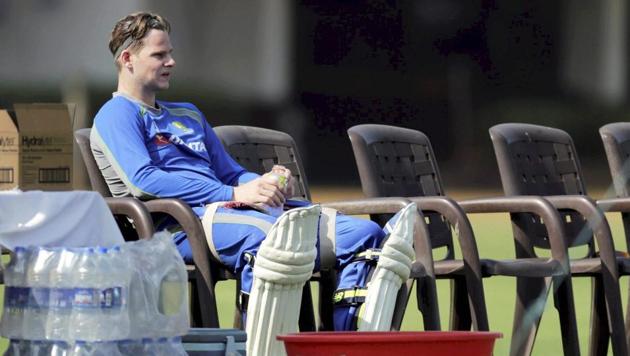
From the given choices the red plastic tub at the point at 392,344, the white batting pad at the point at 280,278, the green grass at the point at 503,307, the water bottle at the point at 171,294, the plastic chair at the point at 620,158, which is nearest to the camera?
the red plastic tub at the point at 392,344

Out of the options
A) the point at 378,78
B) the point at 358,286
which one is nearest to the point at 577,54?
the point at 378,78

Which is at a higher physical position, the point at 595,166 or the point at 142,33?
the point at 142,33

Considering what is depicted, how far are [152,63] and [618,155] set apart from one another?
1.77 meters

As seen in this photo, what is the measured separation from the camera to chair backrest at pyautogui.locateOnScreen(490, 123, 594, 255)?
5027 millimetres

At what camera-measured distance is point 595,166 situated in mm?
12281

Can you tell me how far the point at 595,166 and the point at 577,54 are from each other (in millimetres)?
891

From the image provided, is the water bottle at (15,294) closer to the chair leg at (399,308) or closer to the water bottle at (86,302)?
the water bottle at (86,302)

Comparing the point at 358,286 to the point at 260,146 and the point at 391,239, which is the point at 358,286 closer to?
the point at 391,239

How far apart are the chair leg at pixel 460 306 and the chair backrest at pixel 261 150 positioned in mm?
541

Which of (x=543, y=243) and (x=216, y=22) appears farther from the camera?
(x=216, y=22)

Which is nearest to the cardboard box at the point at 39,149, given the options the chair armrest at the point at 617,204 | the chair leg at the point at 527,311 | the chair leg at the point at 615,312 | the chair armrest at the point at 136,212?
the chair armrest at the point at 136,212

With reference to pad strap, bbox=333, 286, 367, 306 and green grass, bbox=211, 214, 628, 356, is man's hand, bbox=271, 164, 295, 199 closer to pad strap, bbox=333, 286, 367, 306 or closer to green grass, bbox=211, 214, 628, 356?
pad strap, bbox=333, 286, 367, 306

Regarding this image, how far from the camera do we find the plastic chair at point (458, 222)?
4.48m

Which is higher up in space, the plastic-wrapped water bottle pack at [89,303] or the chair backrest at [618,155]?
the plastic-wrapped water bottle pack at [89,303]
